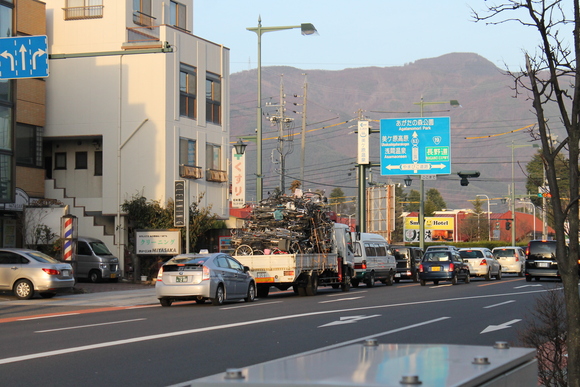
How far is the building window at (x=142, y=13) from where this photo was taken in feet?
127

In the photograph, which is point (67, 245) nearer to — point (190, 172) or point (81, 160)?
point (190, 172)

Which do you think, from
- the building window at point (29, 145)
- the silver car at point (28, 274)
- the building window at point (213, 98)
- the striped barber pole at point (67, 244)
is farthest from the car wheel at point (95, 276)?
the silver car at point (28, 274)

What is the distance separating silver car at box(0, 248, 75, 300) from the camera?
2411 cm

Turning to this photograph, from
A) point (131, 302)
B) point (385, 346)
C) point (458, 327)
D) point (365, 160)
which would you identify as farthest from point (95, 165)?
point (385, 346)

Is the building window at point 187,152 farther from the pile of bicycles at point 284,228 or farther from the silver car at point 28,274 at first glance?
the silver car at point 28,274

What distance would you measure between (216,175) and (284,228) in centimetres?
1459

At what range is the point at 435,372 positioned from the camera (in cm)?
325

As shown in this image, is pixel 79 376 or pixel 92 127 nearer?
pixel 79 376

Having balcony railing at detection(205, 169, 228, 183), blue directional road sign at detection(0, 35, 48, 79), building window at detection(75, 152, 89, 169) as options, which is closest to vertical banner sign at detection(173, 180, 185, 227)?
balcony railing at detection(205, 169, 228, 183)

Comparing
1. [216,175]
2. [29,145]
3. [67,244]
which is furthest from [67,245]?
[216,175]

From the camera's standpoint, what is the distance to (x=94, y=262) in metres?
35.5

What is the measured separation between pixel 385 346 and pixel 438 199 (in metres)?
178

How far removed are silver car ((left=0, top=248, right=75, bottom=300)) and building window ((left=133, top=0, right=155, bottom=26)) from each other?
Result: 17262 millimetres

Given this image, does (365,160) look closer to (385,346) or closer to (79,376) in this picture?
(79,376)
